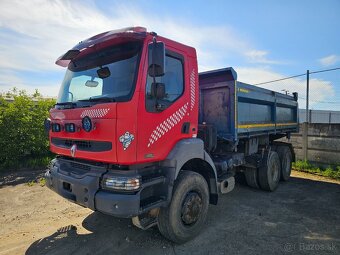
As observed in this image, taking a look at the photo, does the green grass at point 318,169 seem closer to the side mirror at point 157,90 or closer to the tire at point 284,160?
the tire at point 284,160

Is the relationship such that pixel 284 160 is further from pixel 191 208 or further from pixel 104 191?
pixel 104 191

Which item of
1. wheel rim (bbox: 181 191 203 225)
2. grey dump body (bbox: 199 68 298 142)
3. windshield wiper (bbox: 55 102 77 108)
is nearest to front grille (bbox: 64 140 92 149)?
windshield wiper (bbox: 55 102 77 108)

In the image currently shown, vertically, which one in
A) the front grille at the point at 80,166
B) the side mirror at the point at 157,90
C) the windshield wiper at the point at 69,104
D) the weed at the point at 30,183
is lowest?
the weed at the point at 30,183

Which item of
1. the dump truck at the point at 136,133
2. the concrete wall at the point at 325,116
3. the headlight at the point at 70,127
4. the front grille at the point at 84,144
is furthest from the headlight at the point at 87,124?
the concrete wall at the point at 325,116

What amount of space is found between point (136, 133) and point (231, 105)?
7.63 ft

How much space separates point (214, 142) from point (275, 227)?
170cm

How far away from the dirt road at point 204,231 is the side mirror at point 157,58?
2.34 metres

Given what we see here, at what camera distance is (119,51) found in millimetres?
3404

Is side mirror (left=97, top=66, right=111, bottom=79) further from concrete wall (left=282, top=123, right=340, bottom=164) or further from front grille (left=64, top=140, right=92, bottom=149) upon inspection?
concrete wall (left=282, top=123, right=340, bottom=164)

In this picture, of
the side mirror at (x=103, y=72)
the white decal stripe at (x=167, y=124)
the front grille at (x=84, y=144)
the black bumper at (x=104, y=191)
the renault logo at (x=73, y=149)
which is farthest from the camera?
the renault logo at (x=73, y=149)

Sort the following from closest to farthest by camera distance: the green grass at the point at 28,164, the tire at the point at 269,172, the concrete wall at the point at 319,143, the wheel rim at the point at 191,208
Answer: the wheel rim at the point at 191,208 < the tire at the point at 269,172 < the green grass at the point at 28,164 < the concrete wall at the point at 319,143

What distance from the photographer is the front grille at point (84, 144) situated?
3.19 metres

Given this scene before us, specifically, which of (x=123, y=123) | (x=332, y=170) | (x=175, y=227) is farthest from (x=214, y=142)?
(x=332, y=170)

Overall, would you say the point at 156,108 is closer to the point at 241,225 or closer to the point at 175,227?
the point at 175,227
